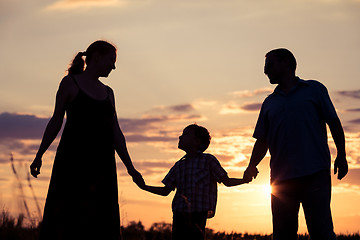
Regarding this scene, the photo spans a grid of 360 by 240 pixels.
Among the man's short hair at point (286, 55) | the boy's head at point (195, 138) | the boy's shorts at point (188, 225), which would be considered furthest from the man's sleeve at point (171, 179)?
the man's short hair at point (286, 55)

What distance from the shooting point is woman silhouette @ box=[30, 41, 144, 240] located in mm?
5703

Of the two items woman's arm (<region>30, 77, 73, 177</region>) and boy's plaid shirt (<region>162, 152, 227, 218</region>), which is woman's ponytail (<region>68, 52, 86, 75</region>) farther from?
boy's plaid shirt (<region>162, 152, 227, 218</region>)

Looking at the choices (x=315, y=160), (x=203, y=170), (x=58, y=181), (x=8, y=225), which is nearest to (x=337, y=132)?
(x=315, y=160)

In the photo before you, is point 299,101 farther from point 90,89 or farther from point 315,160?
point 90,89

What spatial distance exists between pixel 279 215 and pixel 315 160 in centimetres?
70

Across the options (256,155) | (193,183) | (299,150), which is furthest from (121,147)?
(299,150)

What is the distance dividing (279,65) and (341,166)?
4.13 ft

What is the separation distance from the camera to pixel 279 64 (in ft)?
20.1

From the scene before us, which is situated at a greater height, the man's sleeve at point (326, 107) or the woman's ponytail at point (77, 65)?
the woman's ponytail at point (77, 65)

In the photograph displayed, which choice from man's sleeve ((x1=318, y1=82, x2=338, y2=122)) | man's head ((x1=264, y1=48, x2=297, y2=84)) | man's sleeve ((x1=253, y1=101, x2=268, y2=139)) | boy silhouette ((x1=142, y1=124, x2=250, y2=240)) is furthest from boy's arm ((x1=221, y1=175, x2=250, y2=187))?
man's sleeve ((x1=318, y1=82, x2=338, y2=122))

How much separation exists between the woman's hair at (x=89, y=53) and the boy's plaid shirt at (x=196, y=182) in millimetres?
1884

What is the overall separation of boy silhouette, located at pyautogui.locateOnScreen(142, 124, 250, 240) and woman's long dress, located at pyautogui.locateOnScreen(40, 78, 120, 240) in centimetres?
115

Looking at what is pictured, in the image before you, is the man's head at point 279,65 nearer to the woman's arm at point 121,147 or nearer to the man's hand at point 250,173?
the man's hand at point 250,173

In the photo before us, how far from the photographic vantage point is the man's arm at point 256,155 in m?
6.40
